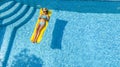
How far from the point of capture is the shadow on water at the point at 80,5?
9.68 metres

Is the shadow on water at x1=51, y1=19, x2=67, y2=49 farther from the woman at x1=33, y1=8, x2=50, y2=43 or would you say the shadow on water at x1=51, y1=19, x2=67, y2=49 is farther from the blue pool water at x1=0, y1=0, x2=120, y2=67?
the woman at x1=33, y1=8, x2=50, y2=43

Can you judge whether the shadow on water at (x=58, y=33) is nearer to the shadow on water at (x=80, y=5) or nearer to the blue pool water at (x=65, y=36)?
the blue pool water at (x=65, y=36)

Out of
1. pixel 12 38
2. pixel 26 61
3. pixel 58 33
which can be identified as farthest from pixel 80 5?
pixel 26 61

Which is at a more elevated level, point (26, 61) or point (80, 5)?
point (80, 5)

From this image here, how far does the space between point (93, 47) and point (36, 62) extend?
171 cm

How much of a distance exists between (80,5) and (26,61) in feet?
8.19

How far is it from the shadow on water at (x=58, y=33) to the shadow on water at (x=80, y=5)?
0.53m

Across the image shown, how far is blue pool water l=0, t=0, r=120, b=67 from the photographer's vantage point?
9055 millimetres

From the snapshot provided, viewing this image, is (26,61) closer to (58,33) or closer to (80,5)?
(58,33)

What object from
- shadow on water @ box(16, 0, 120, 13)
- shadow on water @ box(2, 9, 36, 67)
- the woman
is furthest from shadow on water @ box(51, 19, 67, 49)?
shadow on water @ box(2, 9, 36, 67)

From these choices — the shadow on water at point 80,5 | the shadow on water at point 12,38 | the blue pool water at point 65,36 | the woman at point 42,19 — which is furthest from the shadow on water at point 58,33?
the shadow on water at point 12,38

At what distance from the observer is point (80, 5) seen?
998 cm

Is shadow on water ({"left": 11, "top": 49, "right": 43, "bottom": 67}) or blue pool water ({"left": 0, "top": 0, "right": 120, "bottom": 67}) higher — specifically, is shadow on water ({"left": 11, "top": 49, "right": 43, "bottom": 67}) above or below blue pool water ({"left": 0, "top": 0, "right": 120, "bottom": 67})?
below

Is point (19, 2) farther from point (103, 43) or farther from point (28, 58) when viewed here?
point (103, 43)
